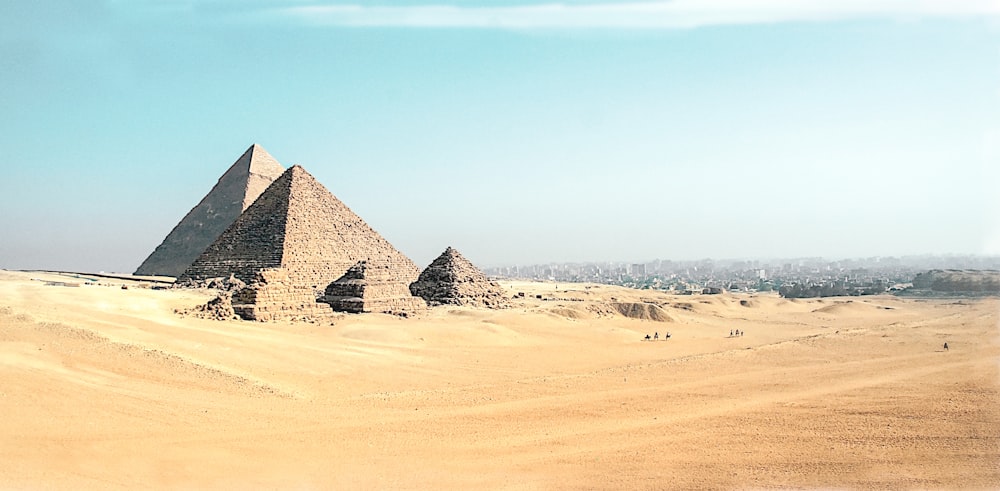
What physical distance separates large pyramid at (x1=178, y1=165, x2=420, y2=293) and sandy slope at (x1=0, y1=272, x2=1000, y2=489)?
2043 centimetres

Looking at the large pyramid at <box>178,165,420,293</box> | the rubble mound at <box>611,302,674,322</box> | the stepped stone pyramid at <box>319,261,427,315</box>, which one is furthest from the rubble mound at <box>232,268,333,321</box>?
the rubble mound at <box>611,302,674,322</box>

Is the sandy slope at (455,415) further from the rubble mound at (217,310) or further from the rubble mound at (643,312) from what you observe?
the rubble mound at (643,312)

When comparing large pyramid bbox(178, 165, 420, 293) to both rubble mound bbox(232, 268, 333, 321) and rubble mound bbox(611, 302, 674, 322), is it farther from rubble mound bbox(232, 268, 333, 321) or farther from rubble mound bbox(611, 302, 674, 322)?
rubble mound bbox(611, 302, 674, 322)

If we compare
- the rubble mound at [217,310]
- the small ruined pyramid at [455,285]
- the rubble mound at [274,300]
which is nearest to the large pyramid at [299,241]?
the small ruined pyramid at [455,285]

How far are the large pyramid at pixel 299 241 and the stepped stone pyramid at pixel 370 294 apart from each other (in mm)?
5167

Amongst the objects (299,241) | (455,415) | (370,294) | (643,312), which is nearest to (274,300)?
(370,294)

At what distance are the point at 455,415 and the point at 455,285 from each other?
88.2 feet

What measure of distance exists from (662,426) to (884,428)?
226cm

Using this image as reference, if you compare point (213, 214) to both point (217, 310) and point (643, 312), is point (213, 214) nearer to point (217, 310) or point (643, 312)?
point (643, 312)

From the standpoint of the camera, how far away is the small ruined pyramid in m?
35.8

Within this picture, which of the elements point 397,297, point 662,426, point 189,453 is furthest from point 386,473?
point 397,297

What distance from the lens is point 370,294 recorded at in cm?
2817

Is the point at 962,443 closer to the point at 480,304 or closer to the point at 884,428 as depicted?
the point at 884,428

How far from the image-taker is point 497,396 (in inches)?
442
